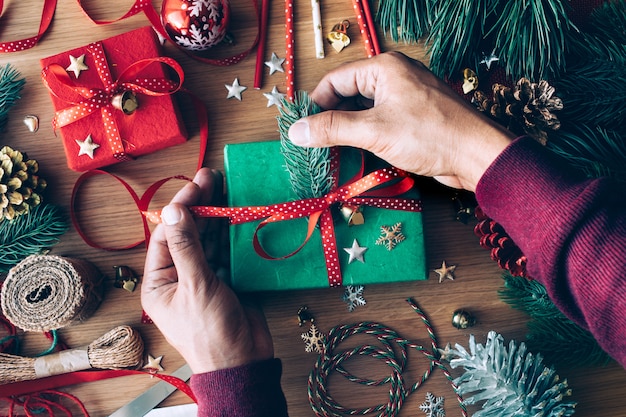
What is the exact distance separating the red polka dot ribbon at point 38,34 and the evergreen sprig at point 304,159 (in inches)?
25.1

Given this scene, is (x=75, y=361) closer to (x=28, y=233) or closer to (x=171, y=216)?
(x=28, y=233)

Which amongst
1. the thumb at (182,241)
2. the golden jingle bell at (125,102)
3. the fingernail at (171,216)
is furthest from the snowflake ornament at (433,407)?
the golden jingle bell at (125,102)

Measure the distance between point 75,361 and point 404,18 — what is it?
106cm

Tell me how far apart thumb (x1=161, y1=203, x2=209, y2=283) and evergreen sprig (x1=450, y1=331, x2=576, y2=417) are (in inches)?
22.2

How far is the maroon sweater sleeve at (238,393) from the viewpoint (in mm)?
983

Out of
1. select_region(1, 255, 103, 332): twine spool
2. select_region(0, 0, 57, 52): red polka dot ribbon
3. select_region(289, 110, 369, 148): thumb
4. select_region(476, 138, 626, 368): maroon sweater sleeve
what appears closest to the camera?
select_region(476, 138, 626, 368): maroon sweater sleeve

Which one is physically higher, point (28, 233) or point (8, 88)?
point (8, 88)

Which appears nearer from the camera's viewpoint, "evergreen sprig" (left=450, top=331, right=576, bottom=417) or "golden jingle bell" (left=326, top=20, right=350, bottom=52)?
"evergreen sprig" (left=450, top=331, right=576, bottom=417)

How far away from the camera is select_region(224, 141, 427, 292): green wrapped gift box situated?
1.06 metres

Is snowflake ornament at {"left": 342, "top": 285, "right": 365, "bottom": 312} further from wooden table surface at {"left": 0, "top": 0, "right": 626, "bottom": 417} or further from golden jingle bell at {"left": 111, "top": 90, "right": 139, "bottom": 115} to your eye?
golden jingle bell at {"left": 111, "top": 90, "right": 139, "bottom": 115}

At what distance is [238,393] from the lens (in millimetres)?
991

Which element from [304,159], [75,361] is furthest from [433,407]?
[75,361]

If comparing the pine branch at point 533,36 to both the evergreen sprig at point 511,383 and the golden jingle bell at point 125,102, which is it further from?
the golden jingle bell at point 125,102

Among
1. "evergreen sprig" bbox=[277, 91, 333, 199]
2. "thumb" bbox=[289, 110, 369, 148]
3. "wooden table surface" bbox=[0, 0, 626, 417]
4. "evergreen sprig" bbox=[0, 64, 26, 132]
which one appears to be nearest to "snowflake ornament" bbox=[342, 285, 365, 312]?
"wooden table surface" bbox=[0, 0, 626, 417]
